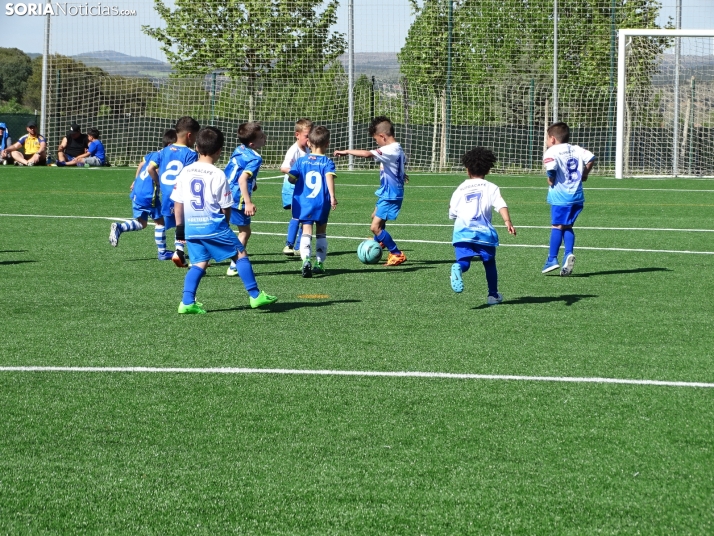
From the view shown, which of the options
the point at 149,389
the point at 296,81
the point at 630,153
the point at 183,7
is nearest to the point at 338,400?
the point at 149,389

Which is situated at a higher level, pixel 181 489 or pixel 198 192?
pixel 198 192

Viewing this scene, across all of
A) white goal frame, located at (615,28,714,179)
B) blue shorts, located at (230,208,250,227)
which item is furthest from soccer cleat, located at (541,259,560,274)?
white goal frame, located at (615,28,714,179)

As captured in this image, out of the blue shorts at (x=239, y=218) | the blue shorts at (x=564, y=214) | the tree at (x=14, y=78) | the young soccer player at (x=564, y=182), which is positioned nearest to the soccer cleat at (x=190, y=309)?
the blue shorts at (x=239, y=218)

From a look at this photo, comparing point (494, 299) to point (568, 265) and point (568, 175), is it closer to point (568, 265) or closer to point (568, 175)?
point (568, 265)

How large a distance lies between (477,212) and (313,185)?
2.51m

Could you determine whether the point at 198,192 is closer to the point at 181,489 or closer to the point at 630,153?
the point at 181,489

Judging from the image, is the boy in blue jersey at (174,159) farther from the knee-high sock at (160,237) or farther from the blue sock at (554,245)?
the blue sock at (554,245)

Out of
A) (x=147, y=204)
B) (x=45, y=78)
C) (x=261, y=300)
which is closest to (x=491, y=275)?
(x=261, y=300)

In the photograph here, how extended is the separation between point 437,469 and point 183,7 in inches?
1243

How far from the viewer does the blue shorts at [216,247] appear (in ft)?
27.0

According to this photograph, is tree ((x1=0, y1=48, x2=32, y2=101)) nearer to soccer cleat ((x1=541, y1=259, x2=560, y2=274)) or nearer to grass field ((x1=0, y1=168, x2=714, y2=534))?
grass field ((x1=0, y1=168, x2=714, y2=534))

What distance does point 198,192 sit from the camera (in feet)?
26.9

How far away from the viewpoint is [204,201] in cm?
819

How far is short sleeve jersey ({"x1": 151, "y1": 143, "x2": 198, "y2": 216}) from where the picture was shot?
11.1 m
